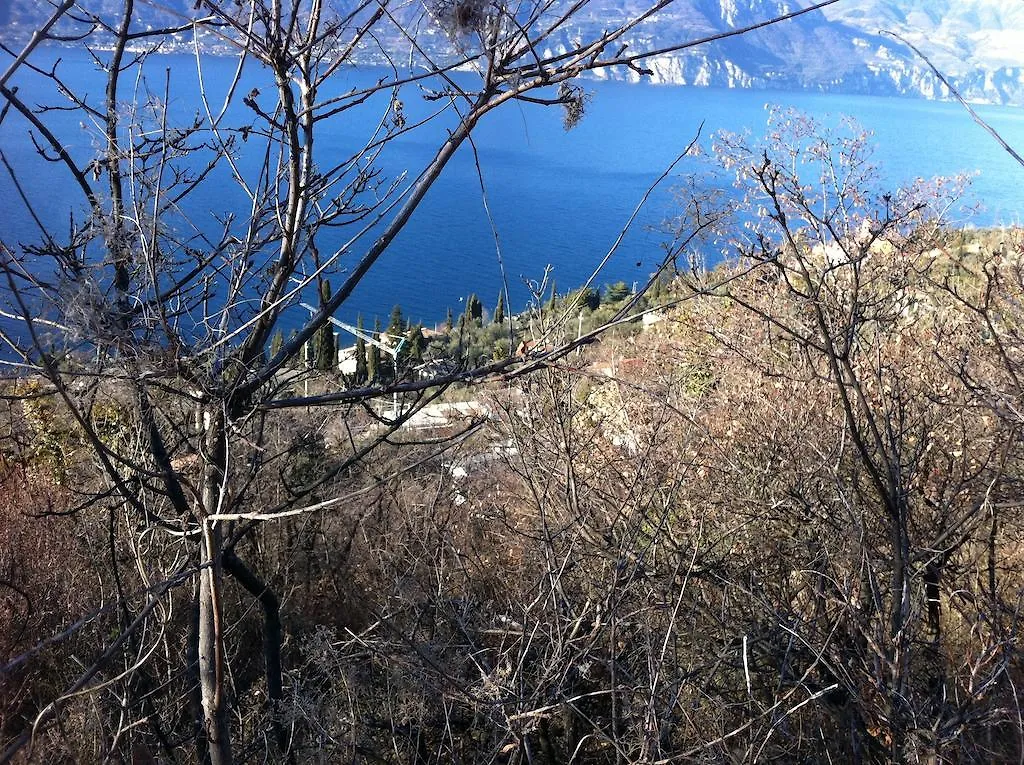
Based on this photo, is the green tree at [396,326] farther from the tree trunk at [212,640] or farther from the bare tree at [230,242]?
the tree trunk at [212,640]

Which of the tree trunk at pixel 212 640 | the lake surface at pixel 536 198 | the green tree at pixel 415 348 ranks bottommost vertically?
the lake surface at pixel 536 198

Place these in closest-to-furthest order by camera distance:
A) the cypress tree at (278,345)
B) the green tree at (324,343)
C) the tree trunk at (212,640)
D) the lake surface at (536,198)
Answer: the tree trunk at (212,640) → the green tree at (324,343) → the cypress tree at (278,345) → the lake surface at (536,198)

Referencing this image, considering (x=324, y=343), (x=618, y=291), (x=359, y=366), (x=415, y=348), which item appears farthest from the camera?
(x=359, y=366)

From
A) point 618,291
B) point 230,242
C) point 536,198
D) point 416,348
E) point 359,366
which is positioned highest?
point 230,242

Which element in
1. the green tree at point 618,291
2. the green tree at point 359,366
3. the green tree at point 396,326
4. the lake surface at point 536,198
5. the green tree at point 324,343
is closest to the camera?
the green tree at point 324,343

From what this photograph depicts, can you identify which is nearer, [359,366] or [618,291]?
[618,291]

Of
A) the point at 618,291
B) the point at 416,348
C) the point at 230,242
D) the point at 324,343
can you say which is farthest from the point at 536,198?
the point at 230,242

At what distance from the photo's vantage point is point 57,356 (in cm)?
188

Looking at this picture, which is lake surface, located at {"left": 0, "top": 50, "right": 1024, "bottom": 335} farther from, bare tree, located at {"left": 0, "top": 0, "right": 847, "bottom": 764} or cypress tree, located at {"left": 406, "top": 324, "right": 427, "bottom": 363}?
cypress tree, located at {"left": 406, "top": 324, "right": 427, "bottom": 363}

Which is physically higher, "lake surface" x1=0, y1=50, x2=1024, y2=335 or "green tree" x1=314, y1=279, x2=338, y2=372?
"green tree" x1=314, y1=279, x2=338, y2=372

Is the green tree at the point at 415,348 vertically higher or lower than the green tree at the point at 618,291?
higher

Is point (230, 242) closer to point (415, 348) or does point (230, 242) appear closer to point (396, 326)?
point (415, 348)

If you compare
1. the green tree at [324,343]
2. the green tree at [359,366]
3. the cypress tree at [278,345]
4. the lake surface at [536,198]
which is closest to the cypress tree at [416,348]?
the green tree at [359,366]

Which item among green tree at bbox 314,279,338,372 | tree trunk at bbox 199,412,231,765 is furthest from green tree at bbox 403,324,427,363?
tree trunk at bbox 199,412,231,765
